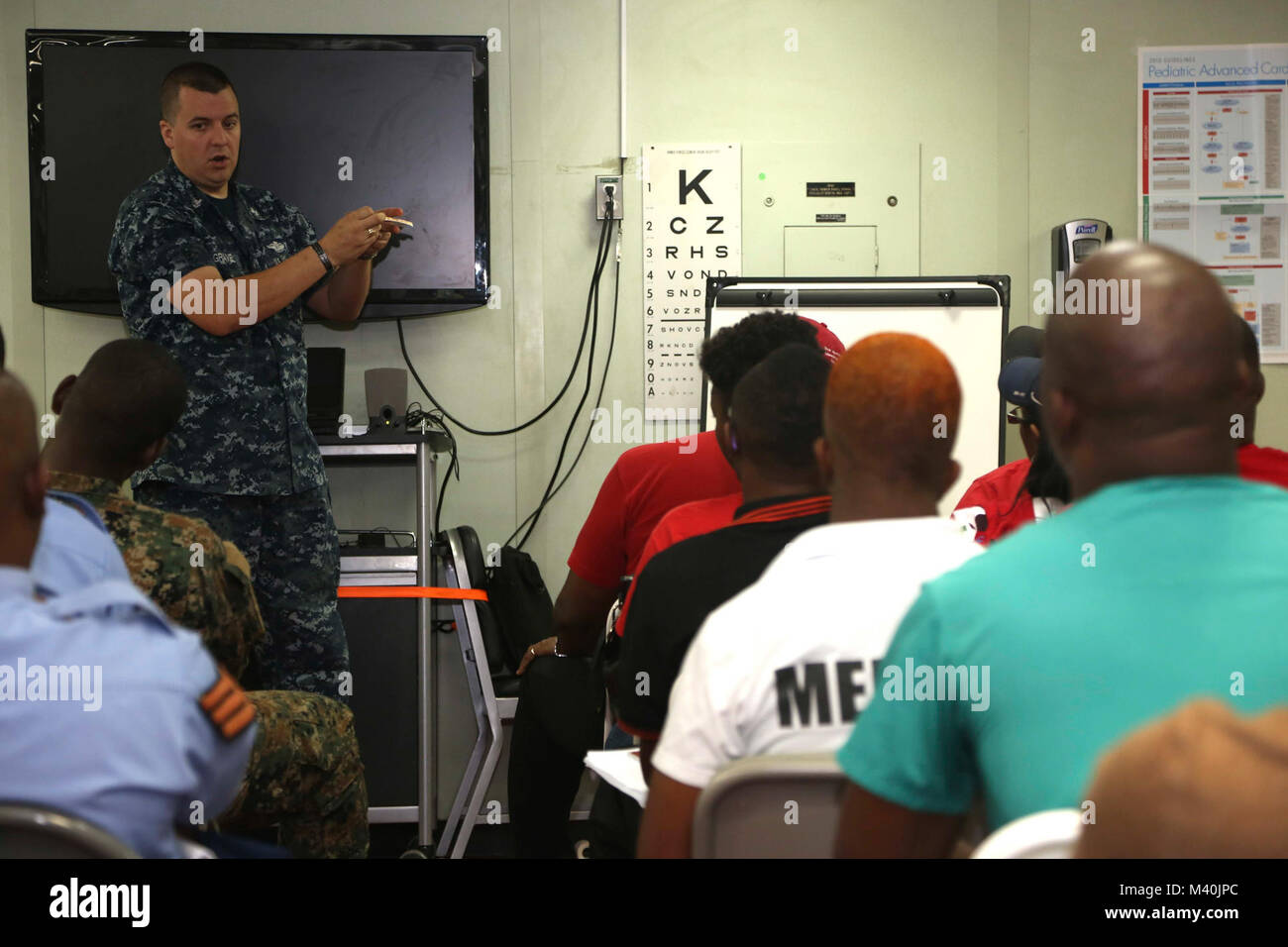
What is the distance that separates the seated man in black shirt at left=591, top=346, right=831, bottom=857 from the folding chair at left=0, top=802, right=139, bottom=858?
1.68 feet

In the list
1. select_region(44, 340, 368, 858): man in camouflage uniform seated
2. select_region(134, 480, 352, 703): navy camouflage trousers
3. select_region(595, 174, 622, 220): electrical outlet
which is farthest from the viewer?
select_region(595, 174, 622, 220): electrical outlet

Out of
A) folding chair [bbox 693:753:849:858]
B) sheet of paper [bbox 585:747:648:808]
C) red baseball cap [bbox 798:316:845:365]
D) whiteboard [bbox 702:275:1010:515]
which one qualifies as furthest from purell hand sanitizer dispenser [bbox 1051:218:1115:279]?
whiteboard [bbox 702:275:1010:515]

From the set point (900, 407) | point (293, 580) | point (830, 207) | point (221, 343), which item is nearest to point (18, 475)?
point (900, 407)

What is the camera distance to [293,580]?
186cm

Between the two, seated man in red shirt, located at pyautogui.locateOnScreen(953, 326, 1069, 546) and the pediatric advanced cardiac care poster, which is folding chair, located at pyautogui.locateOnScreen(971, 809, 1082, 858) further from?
the pediatric advanced cardiac care poster

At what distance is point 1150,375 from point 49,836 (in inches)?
30.6

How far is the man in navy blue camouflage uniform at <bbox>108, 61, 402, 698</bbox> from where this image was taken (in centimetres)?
161

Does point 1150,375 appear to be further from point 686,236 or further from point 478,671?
point 686,236

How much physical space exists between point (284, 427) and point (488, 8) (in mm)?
2081

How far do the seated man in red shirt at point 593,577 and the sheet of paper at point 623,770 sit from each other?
40cm

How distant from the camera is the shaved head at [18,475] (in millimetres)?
692

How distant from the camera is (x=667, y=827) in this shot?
3.09 ft
